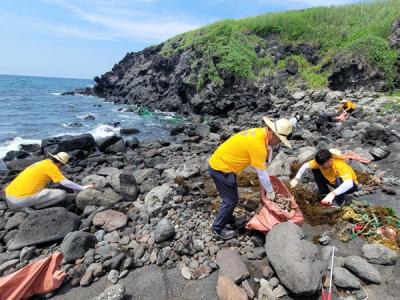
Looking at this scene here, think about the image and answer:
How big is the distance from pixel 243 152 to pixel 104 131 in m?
19.8

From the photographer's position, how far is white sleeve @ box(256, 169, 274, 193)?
5176 millimetres

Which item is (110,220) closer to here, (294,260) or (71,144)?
(294,260)

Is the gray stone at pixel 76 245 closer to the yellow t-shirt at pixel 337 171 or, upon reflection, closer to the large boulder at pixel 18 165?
the yellow t-shirt at pixel 337 171

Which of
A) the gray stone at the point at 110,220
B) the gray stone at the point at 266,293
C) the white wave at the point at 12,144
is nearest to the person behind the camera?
the gray stone at the point at 266,293

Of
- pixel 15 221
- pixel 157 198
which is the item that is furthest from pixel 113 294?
pixel 15 221

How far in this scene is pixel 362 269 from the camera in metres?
4.72

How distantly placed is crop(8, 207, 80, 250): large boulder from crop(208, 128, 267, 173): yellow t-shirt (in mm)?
3317

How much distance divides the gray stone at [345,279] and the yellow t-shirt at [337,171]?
201 centimetres

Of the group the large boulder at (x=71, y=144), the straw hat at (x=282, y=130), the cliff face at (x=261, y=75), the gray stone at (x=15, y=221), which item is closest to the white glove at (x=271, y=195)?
the straw hat at (x=282, y=130)

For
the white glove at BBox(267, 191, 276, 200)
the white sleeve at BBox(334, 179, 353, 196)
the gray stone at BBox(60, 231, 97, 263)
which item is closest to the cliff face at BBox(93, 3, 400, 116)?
the white sleeve at BBox(334, 179, 353, 196)

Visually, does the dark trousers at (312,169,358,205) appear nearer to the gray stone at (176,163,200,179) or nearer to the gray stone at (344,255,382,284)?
the gray stone at (344,255,382,284)

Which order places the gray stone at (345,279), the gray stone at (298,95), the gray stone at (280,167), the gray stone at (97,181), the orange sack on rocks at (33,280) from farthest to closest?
the gray stone at (298,95)
the gray stone at (280,167)
the gray stone at (97,181)
the gray stone at (345,279)
the orange sack on rocks at (33,280)

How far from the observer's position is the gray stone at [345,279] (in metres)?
4.54

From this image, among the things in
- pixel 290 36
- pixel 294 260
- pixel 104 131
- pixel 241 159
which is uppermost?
pixel 290 36
